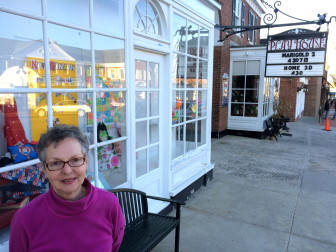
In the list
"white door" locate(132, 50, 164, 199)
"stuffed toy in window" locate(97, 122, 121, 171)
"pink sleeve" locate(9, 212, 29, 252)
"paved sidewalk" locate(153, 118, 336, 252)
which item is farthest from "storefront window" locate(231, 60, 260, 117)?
"pink sleeve" locate(9, 212, 29, 252)

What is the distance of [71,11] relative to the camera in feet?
8.39

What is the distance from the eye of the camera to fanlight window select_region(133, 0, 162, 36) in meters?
3.42

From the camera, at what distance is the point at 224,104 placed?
34.1 ft

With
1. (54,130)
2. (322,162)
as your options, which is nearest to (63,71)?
(54,130)

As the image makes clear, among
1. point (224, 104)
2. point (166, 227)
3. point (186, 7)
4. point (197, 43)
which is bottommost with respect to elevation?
point (166, 227)

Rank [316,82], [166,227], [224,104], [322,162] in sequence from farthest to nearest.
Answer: [316,82]
[224,104]
[322,162]
[166,227]

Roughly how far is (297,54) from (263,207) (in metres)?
4.58

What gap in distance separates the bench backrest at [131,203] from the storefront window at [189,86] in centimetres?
146

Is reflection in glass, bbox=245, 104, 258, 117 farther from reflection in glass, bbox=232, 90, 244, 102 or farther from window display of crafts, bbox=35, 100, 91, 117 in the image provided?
window display of crafts, bbox=35, 100, 91, 117

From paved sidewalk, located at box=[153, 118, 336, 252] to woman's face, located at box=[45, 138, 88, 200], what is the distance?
87.2 inches

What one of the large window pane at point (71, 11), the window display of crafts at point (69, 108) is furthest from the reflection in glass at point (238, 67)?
the window display of crafts at point (69, 108)

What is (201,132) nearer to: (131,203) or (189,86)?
(189,86)

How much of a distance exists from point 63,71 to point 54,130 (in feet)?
4.02

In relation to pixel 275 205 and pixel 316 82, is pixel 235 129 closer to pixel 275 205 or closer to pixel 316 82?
pixel 275 205
